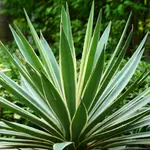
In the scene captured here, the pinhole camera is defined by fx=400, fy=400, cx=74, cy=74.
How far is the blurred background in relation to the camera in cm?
720

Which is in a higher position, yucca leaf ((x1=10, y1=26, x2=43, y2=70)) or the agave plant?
yucca leaf ((x1=10, y1=26, x2=43, y2=70))

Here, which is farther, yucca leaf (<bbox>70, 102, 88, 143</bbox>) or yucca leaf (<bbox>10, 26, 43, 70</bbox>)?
yucca leaf (<bbox>10, 26, 43, 70</bbox>)

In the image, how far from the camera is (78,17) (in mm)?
8523

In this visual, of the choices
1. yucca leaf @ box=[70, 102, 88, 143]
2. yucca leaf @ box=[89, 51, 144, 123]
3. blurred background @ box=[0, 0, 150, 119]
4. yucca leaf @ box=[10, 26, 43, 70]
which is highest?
blurred background @ box=[0, 0, 150, 119]

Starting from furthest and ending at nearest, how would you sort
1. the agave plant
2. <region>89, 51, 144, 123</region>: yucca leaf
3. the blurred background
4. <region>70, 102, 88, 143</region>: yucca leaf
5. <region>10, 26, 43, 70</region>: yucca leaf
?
the blurred background → <region>10, 26, 43, 70</region>: yucca leaf → <region>89, 51, 144, 123</region>: yucca leaf → the agave plant → <region>70, 102, 88, 143</region>: yucca leaf

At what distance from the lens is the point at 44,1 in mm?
9555

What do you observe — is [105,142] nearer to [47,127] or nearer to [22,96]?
[47,127]

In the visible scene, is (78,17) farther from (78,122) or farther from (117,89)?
(78,122)

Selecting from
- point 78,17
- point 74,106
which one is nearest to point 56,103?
point 74,106

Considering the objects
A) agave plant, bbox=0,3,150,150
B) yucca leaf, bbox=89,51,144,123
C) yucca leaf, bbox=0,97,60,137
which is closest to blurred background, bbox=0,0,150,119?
yucca leaf, bbox=89,51,144,123

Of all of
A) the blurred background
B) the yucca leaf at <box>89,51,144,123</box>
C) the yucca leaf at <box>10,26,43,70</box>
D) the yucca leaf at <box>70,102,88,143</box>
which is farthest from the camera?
the blurred background

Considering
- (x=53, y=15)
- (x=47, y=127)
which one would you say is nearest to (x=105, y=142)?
(x=47, y=127)

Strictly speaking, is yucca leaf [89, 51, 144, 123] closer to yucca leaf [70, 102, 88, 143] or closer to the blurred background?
yucca leaf [70, 102, 88, 143]

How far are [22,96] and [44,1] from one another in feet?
23.5
